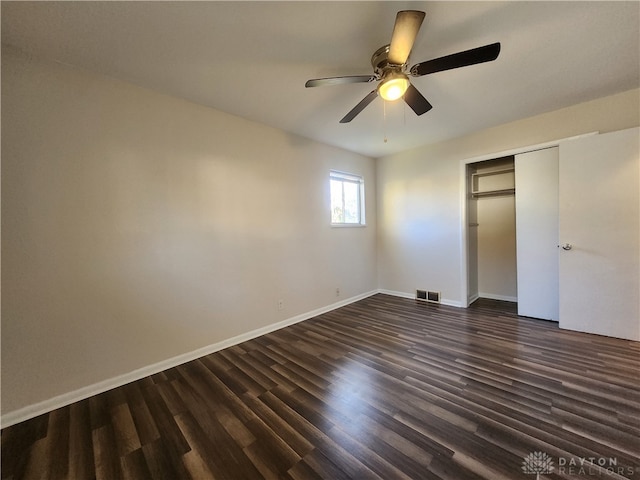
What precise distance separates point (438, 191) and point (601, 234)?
188 centimetres

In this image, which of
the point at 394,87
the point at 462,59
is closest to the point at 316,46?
the point at 394,87

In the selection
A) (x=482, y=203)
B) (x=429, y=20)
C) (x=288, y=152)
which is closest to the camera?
(x=429, y=20)

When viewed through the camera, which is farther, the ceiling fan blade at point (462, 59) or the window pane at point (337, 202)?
the window pane at point (337, 202)

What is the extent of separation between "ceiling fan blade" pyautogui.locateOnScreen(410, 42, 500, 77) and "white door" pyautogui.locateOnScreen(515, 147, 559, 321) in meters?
2.50

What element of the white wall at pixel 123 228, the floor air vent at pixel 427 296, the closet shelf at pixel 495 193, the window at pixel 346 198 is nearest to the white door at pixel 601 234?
the closet shelf at pixel 495 193

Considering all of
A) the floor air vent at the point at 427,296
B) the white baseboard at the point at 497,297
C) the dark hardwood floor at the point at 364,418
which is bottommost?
the dark hardwood floor at the point at 364,418

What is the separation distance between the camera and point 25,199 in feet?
5.64

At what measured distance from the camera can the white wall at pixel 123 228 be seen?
67.7 inches

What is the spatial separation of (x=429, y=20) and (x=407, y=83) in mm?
367

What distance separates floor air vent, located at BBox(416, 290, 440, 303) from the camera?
4.02 metres

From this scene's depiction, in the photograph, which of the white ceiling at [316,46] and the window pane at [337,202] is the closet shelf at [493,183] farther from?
the window pane at [337,202]

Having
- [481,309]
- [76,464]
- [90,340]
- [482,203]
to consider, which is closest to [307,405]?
[76,464]

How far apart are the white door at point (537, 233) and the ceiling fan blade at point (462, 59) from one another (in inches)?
98.3

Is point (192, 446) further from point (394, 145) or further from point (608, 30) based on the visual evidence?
point (394, 145)
